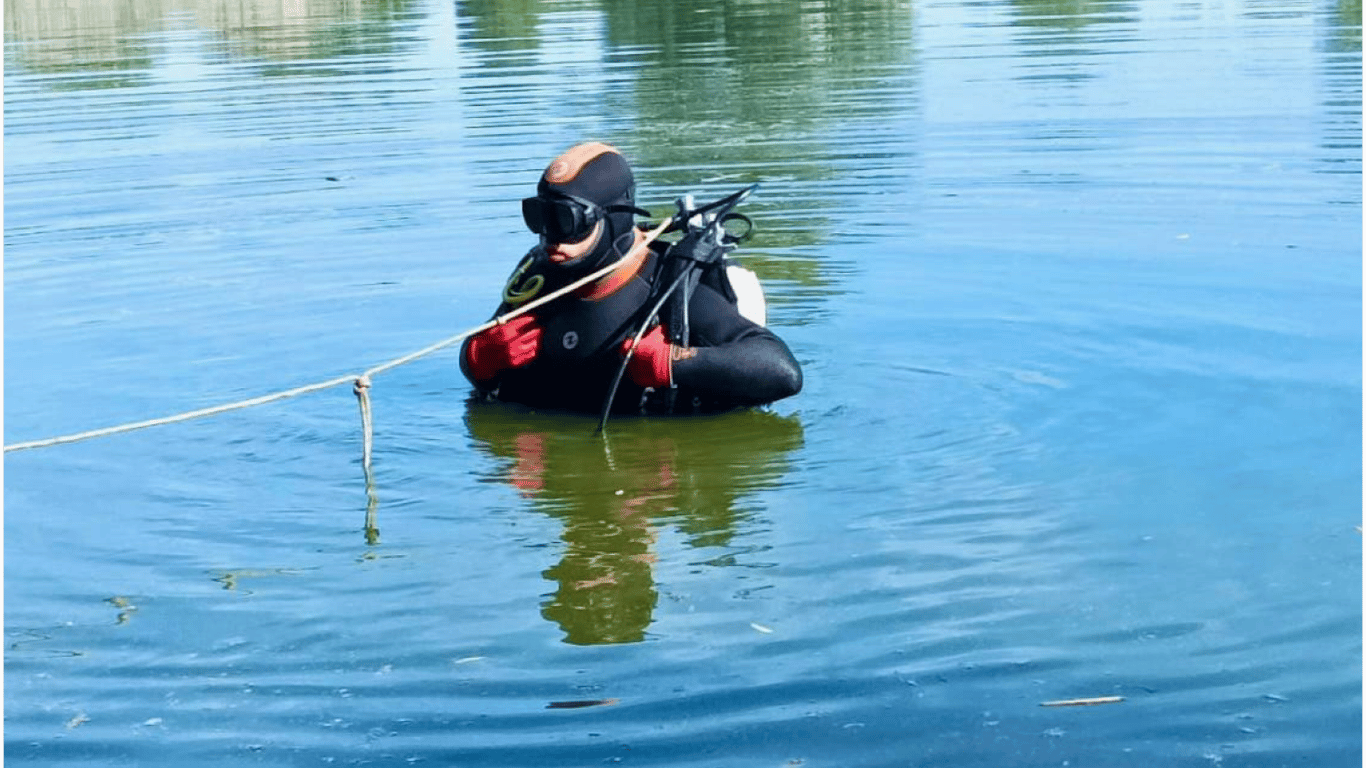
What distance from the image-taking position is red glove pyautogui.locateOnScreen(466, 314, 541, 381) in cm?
795

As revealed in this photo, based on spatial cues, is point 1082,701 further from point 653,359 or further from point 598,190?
point 598,190

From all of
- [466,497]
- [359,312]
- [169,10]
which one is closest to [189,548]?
[466,497]

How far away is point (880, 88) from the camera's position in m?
17.4

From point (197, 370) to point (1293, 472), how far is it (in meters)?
4.57

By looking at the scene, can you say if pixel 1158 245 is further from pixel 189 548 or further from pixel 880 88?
pixel 880 88

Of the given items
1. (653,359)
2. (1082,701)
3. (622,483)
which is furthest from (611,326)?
(1082,701)

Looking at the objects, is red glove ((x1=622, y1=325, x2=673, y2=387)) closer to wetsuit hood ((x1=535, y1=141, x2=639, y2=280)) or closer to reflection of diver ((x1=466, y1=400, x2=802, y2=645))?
reflection of diver ((x1=466, y1=400, x2=802, y2=645))

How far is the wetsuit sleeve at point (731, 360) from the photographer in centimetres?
764

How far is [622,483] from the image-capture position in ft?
23.5

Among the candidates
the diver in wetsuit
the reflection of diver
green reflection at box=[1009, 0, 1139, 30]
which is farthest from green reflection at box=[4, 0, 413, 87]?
the reflection of diver

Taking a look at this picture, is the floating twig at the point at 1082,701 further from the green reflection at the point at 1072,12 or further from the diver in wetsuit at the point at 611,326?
the green reflection at the point at 1072,12

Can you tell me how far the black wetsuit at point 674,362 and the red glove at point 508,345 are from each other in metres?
0.04

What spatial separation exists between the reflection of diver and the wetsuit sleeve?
0.14 meters

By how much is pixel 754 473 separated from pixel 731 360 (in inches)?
24.4
